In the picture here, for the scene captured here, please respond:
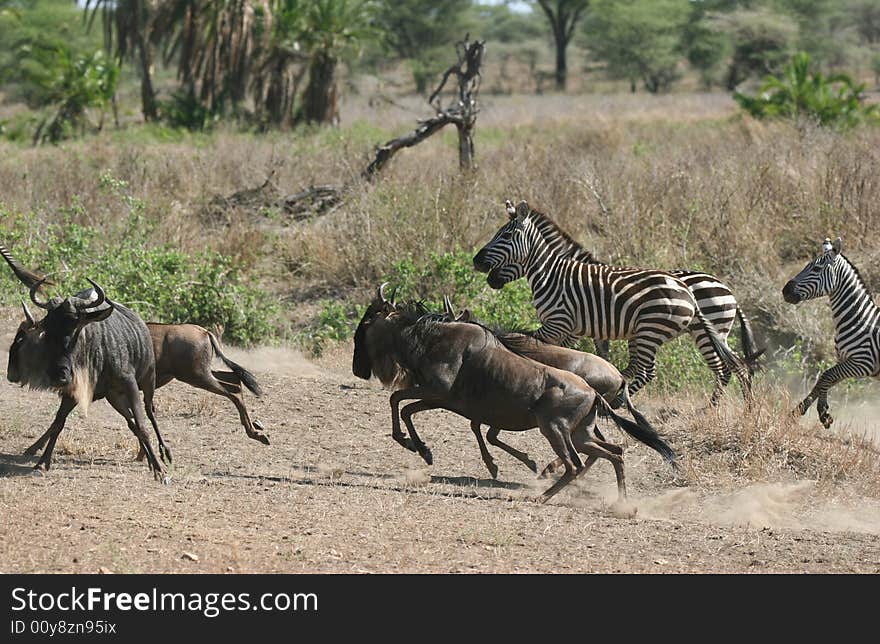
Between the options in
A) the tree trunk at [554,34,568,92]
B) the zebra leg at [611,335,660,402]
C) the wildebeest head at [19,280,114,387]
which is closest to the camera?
the wildebeest head at [19,280,114,387]

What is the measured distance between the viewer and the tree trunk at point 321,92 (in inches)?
1329

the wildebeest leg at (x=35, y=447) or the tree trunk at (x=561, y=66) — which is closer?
the wildebeest leg at (x=35, y=447)

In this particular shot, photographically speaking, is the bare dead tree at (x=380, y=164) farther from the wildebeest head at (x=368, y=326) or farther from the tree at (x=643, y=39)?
the tree at (x=643, y=39)

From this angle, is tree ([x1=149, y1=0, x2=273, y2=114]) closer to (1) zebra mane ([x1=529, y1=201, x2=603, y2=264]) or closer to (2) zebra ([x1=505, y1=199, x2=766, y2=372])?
(1) zebra mane ([x1=529, y1=201, x2=603, y2=264])

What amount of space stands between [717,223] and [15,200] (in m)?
10.1

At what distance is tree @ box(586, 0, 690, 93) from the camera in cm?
5715

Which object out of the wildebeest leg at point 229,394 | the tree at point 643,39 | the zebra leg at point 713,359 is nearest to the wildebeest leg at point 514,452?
the wildebeest leg at point 229,394

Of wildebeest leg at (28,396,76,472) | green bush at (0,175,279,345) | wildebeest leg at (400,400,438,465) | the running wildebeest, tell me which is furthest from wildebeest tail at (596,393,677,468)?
green bush at (0,175,279,345)

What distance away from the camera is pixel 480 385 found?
28.4 feet

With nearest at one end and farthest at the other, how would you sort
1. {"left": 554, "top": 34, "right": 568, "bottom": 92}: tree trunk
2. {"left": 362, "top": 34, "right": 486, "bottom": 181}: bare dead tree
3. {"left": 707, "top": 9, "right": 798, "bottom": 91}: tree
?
1. {"left": 362, "top": 34, "right": 486, "bottom": 181}: bare dead tree
2. {"left": 707, "top": 9, "right": 798, "bottom": 91}: tree
3. {"left": 554, "top": 34, "right": 568, "bottom": 92}: tree trunk

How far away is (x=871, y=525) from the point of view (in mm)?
8414

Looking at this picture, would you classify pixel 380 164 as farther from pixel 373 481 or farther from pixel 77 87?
pixel 77 87

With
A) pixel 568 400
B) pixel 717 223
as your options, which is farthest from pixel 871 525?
pixel 717 223

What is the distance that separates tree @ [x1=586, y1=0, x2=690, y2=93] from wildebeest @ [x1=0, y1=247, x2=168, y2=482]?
50874 mm
